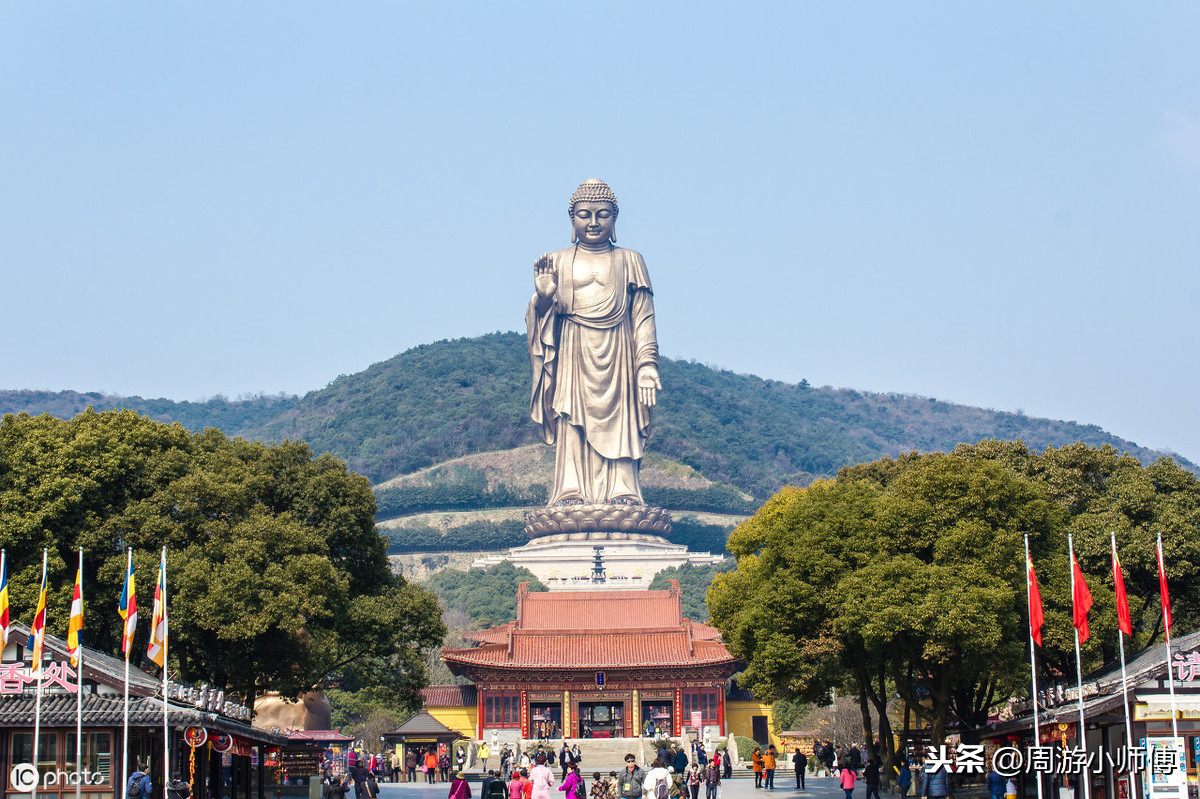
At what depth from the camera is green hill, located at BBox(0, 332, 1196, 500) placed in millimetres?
110438

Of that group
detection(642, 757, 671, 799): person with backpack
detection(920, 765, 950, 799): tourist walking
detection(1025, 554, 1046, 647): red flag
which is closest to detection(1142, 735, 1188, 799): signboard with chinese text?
detection(1025, 554, 1046, 647): red flag

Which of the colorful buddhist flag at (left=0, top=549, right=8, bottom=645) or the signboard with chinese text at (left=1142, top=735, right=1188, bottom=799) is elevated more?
the colorful buddhist flag at (left=0, top=549, right=8, bottom=645)

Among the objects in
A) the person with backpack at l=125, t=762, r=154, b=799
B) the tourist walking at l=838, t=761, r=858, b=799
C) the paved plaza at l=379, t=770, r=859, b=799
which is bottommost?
the paved plaza at l=379, t=770, r=859, b=799

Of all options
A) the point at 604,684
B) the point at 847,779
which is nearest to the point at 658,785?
the point at 847,779

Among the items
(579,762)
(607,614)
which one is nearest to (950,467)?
(579,762)

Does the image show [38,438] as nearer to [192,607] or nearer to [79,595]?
[192,607]

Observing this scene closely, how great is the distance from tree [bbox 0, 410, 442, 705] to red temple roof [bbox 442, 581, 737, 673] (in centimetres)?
1195

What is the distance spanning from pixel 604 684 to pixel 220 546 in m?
16.8

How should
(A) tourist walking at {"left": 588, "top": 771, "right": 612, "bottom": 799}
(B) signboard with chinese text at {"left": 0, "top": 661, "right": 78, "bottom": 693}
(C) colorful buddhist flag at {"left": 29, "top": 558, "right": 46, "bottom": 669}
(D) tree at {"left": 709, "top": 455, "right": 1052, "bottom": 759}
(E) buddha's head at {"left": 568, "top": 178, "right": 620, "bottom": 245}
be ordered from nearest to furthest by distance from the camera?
1. (C) colorful buddhist flag at {"left": 29, "top": 558, "right": 46, "bottom": 669}
2. (B) signboard with chinese text at {"left": 0, "top": 661, "right": 78, "bottom": 693}
3. (A) tourist walking at {"left": 588, "top": 771, "right": 612, "bottom": 799}
4. (D) tree at {"left": 709, "top": 455, "right": 1052, "bottom": 759}
5. (E) buddha's head at {"left": 568, "top": 178, "right": 620, "bottom": 245}

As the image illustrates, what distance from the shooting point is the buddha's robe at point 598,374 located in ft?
191

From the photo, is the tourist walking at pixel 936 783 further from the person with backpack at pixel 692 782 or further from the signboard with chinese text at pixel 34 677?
the signboard with chinese text at pixel 34 677

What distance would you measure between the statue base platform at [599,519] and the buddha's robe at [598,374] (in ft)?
2.51

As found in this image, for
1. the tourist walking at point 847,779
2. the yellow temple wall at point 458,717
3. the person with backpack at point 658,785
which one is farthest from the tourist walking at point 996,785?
the yellow temple wall at point 458,717

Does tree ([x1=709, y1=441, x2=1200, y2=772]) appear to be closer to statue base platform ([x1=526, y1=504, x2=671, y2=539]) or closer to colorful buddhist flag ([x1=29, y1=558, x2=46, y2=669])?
colorful buddhist flag ([x1=29, y1=558, x2=46, y2=669])
